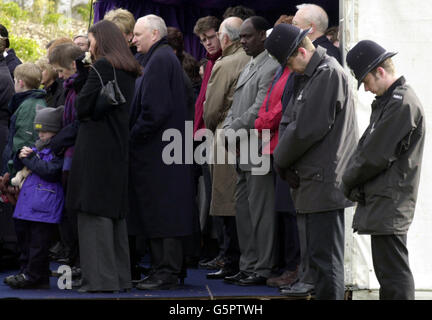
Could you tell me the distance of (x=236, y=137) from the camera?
6844 mm

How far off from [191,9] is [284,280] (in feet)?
13.3

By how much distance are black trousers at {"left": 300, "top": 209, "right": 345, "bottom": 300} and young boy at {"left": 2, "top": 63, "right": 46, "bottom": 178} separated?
2542 millimetres

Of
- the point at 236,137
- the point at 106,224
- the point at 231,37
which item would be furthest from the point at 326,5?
the point at 106,224

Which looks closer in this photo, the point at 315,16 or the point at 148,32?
the point at 315,16

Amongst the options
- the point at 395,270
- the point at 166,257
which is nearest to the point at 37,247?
the point at 166,257

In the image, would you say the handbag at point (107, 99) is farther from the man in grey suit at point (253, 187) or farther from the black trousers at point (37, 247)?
the man in grey suit at point (253, 187)

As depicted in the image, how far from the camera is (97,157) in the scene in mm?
6078

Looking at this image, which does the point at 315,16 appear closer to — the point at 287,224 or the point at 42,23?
the point at 287,224

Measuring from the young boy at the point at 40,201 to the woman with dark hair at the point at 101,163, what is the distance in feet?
0.91

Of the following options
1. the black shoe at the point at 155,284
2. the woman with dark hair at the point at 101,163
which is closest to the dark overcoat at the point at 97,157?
the woman with dark hair at the point at 101,163

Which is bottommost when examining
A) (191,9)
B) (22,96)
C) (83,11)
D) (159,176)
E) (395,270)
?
(395,270)

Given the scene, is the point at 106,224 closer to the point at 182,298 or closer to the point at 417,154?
the point at 182,298
